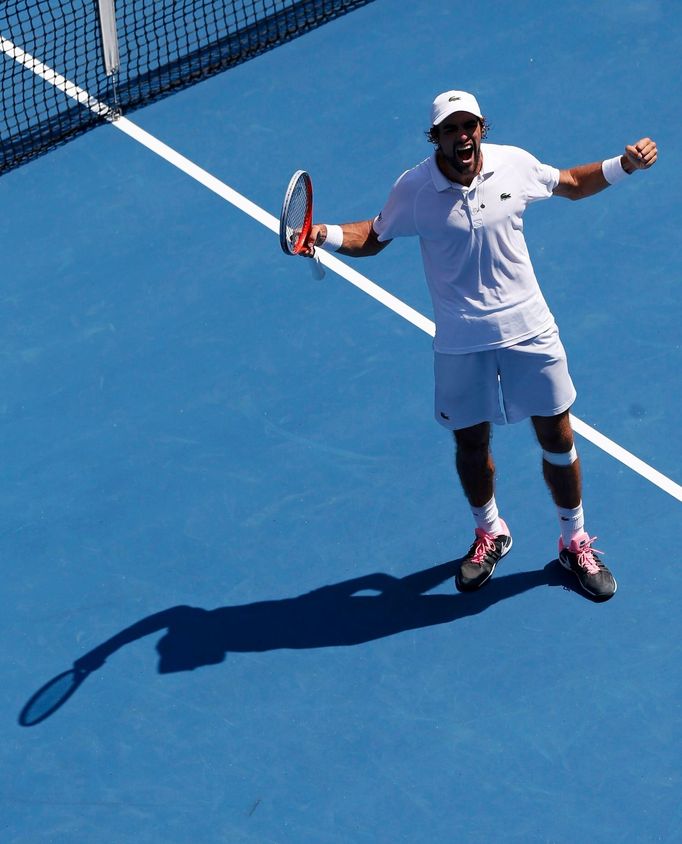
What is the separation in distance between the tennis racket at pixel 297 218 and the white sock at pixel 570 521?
1.66 m

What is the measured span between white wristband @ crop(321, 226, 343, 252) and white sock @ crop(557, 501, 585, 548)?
1677 millimetres

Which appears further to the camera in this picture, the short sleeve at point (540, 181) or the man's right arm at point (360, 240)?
the man's right arm at point (360, 240)

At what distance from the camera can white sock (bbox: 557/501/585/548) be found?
21.9ft

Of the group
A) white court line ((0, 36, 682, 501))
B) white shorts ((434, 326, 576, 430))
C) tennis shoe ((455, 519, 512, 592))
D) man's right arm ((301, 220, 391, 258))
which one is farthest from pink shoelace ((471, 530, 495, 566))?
man's right arm ((301, 220, 391, 258))

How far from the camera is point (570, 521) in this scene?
6.69 m

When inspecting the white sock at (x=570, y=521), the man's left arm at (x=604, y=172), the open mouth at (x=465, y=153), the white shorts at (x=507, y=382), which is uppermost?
the open mouth at (x=465, y=153)

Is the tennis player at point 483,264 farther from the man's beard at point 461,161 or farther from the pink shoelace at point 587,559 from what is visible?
the pink shoelace at point 587,559

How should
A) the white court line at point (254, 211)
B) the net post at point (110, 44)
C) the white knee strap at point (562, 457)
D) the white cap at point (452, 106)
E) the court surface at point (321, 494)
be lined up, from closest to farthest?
the white cap at point (452, 106)
the court surface at point (321, 494)
the white knee strap at point (562, 457)
the white court line at point (254, 211)
the net post at point (110, 44)

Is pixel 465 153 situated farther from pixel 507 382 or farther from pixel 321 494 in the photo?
pixel 321 494

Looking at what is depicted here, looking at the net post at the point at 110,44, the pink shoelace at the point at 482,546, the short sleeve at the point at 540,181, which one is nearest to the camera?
the short sleeve at the point at 540,181

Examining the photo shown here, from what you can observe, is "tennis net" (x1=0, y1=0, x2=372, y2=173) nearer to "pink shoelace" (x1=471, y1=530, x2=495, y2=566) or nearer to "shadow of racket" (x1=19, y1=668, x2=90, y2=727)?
"shadow of racket" (x1=19, y1=668, x2=90, y2=727)

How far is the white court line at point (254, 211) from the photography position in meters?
7.27

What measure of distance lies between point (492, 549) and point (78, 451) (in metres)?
2.48

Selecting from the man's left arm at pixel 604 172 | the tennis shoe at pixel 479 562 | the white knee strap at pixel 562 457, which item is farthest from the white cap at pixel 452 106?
the tennis shoe at pixel 479 562
